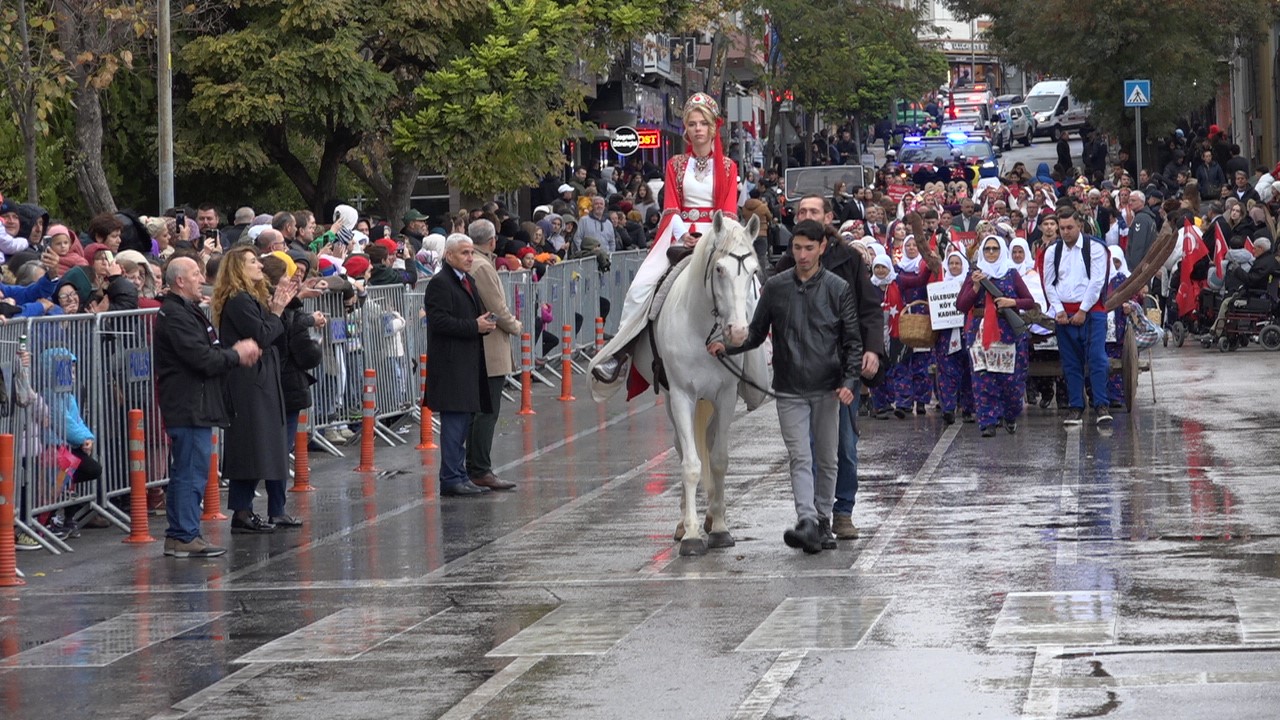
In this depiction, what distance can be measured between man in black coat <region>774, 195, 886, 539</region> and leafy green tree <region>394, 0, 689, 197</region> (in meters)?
17.6

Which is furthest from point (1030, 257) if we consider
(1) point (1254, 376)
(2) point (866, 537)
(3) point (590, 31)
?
(3) point (590, 31)

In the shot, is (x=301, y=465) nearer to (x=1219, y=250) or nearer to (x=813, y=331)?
(x=813, y=331)

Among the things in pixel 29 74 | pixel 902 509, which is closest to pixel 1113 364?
pixel 902 509

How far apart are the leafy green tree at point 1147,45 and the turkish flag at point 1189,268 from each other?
21.5 metres

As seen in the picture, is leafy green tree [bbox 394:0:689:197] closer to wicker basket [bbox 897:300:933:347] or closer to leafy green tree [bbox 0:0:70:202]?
leafy green tree [bbox 0:0:70:202]

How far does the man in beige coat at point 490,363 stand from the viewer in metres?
16.3

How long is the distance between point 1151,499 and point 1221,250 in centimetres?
1481

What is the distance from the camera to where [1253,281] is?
87.0 ft

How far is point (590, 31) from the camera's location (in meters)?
35.6

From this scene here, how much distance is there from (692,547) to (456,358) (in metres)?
4.28

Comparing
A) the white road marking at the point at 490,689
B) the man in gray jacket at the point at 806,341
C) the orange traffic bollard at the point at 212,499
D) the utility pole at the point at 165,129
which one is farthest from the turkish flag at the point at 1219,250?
the white road marking at the point at 490,689

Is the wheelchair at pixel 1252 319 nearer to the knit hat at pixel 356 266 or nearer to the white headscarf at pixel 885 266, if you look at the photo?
the white headscarf at pixel 885 266

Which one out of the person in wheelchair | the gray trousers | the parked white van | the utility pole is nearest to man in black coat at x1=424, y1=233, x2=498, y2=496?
the gray trousers

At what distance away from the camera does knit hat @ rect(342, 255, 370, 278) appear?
20031 millimetres
